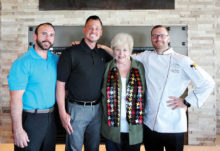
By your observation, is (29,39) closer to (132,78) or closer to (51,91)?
(51,91)

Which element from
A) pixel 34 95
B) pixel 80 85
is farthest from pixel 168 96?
pixel 34 95

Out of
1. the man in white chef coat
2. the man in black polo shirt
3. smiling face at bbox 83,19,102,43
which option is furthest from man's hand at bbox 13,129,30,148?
the man in white chef coat

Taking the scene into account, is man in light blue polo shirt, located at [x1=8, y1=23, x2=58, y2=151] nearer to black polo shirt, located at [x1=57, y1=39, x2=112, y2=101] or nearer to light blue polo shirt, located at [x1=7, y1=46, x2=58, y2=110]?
light blue polo shirt, located at [x1=7, y1=46, x2=58, y2=110]

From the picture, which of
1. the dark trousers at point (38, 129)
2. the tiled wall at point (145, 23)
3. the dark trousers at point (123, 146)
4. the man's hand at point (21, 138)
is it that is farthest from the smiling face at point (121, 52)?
the tiled wall at point (145, 23)

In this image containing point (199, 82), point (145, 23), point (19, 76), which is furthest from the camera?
point (145, 23)

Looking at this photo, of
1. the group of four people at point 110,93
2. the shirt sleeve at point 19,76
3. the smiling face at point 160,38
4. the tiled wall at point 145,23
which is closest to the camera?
the shirt sleeve at point 19,76

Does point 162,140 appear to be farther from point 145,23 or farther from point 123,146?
point 145,23

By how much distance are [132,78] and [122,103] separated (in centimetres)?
23

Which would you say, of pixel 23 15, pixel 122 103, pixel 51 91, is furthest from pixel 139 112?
pixel 23 15

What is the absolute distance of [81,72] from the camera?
58.1 inches

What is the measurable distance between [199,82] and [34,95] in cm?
138

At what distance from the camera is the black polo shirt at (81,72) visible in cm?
145

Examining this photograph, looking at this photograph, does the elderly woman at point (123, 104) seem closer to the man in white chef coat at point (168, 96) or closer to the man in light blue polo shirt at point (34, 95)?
the man in white chef coat at point (168, 96)

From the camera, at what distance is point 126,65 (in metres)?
1.53
